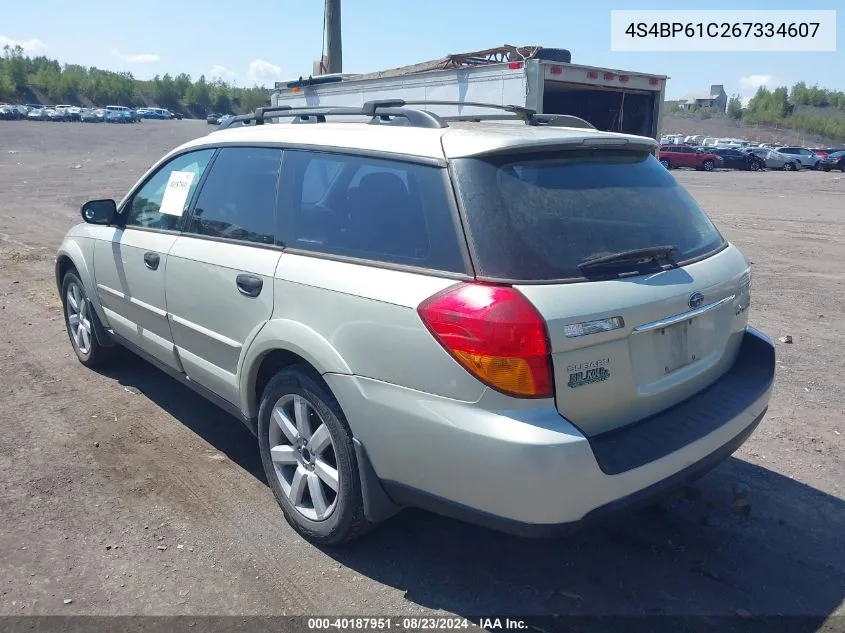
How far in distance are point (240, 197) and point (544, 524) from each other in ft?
7.56

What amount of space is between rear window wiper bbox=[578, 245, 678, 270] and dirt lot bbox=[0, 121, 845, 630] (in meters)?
1.13

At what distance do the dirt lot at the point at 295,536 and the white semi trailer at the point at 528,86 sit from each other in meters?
4.85

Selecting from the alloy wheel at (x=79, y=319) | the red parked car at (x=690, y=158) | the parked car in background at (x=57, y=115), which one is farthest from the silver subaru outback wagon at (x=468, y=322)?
the parked car in background at (x=57, y=115)

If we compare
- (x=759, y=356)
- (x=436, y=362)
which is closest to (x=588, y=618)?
(x=436, y=362)

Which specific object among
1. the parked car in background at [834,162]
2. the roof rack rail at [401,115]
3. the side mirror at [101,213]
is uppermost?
the roof rack rail at [401,115]

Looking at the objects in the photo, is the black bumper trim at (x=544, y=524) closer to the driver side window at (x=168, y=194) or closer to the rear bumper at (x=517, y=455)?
the rear bumper at (x=517, y=455)

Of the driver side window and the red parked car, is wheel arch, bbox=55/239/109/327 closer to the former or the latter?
the driver side window

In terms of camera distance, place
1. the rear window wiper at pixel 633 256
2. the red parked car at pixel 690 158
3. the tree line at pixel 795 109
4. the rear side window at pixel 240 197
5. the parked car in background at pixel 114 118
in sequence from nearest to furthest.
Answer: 1. the rear window wiper at pixel 633 256
2. the rear side window at pixel 240 197
3. the red parked car at pixel 690 158
4. the parked car in background at pixel 114 118
5. the tree line at pixel 795 109

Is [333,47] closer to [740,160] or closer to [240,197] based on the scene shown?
[240,197]

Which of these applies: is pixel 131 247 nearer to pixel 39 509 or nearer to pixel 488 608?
pixel 39 509

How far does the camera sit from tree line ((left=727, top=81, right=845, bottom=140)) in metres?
79.7

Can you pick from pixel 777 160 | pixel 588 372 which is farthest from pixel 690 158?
pixel 588 372

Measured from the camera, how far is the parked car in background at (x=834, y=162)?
42.5 metres

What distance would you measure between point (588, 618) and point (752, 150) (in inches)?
1830
